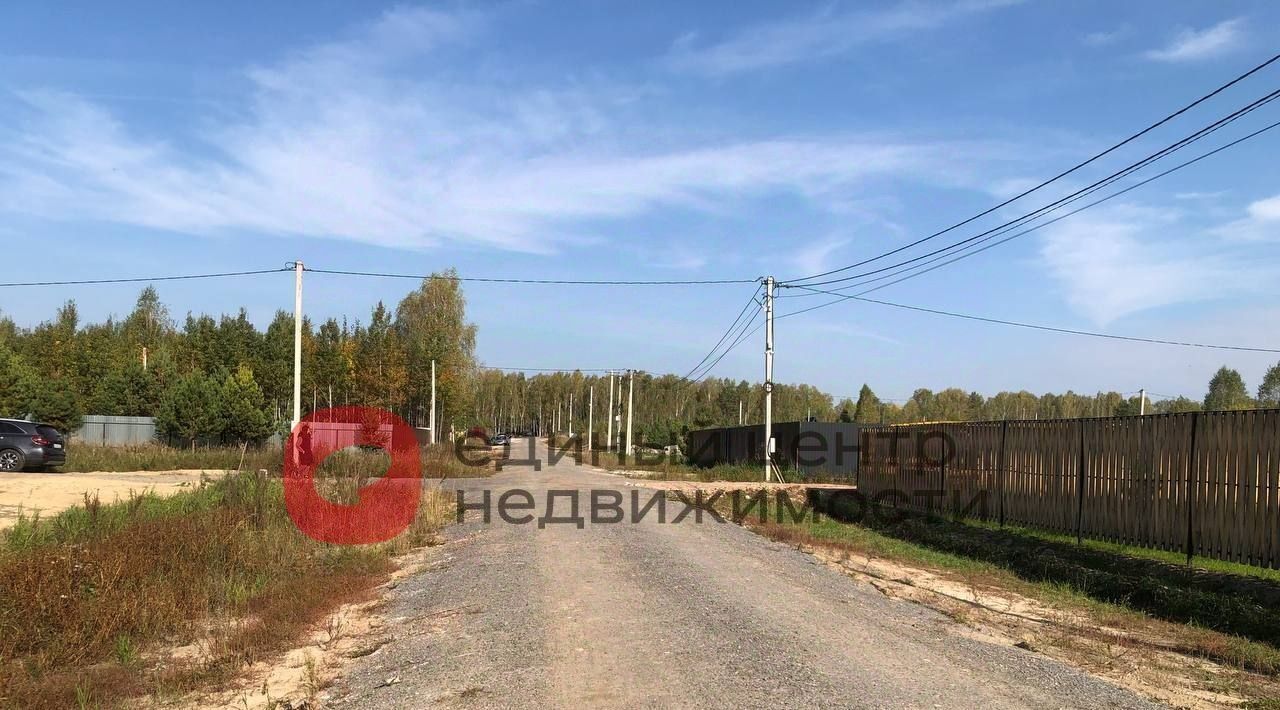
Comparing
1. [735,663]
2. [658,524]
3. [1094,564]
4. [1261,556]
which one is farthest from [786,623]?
[658,524]

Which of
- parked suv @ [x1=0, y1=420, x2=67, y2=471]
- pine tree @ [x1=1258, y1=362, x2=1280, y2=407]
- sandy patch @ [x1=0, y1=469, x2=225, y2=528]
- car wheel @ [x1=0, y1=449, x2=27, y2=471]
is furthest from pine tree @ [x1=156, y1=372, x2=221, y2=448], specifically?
pine tree @ [x1=1258, y1=362, x2=1280, y2=407]

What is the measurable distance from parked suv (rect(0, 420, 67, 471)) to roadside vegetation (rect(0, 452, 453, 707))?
605 inches

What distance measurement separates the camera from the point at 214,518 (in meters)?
13.1

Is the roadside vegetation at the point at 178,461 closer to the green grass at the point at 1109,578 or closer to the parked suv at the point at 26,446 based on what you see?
the parked suv at the point at 26,446

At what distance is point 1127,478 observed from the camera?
13117 mm

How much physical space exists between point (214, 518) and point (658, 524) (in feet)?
24.5

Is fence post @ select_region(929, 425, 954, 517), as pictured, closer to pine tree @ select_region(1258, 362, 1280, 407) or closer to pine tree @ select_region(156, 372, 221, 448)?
pine tree @ select_region(156, 372, 221, 448)

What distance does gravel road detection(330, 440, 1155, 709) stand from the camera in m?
6.30

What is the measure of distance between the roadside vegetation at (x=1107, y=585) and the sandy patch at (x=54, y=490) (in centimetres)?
1261

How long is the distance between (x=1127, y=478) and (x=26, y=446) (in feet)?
92.5

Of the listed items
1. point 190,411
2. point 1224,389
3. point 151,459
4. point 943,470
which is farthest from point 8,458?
point 1224,389

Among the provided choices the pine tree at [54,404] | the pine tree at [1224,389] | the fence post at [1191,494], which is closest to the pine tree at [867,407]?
the pine tree at [1224,389]

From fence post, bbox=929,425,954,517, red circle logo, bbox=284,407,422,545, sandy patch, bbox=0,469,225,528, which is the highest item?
fence post, bbox=929,425,954,517

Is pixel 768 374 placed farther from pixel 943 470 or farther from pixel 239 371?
pixel 239 371
